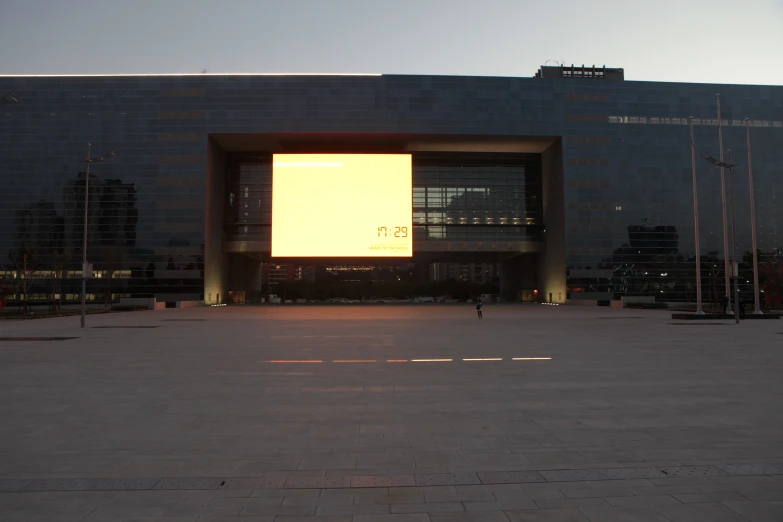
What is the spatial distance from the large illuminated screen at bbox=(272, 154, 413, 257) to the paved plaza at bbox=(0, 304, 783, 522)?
54.1m

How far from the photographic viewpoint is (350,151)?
78438 mm

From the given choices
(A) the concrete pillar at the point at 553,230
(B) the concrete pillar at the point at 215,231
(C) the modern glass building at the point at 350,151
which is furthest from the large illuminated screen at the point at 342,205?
(A) the concrete pillar at the point at 553,230

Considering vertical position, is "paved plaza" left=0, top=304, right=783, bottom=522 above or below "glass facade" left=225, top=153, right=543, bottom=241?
below

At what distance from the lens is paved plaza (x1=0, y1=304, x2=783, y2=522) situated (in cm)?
486

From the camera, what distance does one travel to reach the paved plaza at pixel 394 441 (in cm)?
486

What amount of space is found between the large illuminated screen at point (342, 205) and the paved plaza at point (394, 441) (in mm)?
54138

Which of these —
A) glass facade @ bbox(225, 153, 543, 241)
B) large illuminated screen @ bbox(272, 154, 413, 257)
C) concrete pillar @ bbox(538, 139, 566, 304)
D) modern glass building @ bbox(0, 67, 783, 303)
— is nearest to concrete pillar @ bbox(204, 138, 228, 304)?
modern glass building @ bbox(0, 67, 783, 303)

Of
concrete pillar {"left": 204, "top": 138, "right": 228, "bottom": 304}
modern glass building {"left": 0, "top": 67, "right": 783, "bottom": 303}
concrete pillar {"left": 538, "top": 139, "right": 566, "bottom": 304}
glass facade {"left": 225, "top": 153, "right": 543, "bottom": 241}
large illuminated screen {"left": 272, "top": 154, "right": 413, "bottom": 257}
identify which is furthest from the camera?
glass facade {"left": 225, "top": 153, "right": 543, "bottom": 241}

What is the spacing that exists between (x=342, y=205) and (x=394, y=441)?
6370 centimetres

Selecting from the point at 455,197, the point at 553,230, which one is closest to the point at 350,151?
the point at 455,197

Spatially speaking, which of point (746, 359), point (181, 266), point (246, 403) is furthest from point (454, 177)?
point (246, 403)

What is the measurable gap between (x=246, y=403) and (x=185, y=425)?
5.43ft

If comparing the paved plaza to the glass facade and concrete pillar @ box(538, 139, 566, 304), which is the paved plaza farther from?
the glass facade

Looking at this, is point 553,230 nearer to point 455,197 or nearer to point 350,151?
point 455,197
